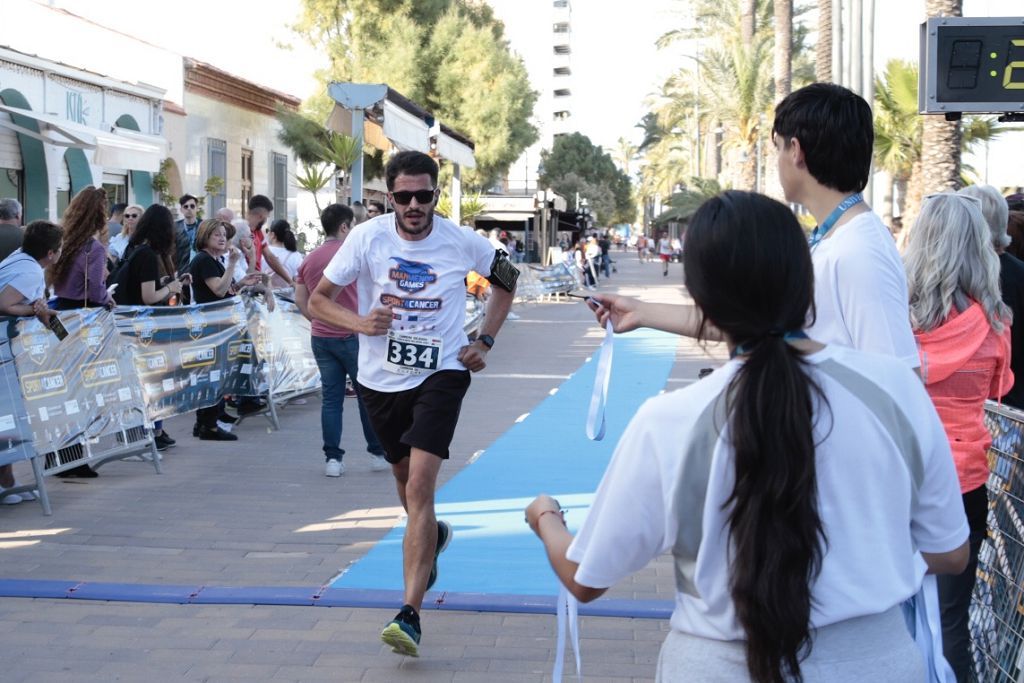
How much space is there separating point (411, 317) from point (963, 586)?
8.58ft

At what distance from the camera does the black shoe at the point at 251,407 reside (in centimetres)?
1191

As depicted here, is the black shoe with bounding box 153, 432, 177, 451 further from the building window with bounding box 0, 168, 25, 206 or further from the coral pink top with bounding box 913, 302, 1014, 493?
the building window with bounding box 0, 168, 25, 206

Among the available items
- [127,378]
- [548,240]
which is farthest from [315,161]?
[127,378]

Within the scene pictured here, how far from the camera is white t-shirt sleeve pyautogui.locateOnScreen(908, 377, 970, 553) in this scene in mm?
→ 2260

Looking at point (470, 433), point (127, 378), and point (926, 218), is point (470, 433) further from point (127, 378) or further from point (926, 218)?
point (926, 218)

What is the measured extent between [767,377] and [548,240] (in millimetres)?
49742

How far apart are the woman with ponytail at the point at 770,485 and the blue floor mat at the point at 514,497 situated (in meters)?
4.00

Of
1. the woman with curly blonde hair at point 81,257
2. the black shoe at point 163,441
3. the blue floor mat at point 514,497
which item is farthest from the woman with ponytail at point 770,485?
the black shoe at point 163,441

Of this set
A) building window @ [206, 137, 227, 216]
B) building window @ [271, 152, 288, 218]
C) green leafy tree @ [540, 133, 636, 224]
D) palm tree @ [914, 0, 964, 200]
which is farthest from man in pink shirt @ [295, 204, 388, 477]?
green leafy tree @ [540, 133, 636, 224]

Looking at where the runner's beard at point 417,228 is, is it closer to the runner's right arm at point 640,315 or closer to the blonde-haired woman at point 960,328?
the blonde-haired woman at point 960,328

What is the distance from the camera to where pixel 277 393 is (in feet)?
40.0

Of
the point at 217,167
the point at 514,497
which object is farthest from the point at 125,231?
the point at 217,167

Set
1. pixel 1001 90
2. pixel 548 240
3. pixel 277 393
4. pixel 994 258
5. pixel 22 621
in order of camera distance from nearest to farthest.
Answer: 1. pixel 994 258
2. pixel 22 621
3. pixel 1001 90
4. pixel 277 393
5. pixel 548 240

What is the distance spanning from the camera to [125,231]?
509 inches
